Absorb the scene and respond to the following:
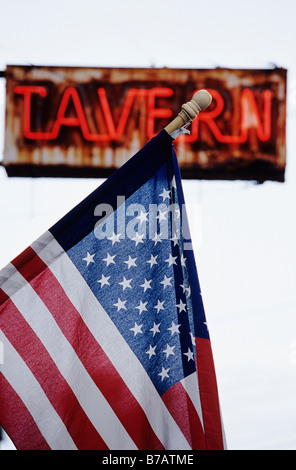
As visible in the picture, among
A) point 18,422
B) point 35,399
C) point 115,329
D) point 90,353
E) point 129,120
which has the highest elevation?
point 129,120

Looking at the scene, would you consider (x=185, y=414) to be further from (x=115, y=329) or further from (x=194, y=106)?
(x=194, y=106)

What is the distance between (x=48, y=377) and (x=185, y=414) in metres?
0.69

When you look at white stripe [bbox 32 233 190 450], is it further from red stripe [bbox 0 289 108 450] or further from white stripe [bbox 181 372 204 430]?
red stripe [bbox 0 289 108 450]

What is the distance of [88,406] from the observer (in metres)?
4.23

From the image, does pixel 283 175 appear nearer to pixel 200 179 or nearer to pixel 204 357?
pixel 200 179

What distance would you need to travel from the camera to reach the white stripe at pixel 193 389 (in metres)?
4.16

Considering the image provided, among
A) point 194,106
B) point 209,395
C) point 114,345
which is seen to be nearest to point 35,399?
point 114,345

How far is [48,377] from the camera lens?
425 cm

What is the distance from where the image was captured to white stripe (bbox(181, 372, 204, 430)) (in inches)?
164

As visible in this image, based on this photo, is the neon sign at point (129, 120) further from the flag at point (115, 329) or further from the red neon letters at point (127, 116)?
the flag at point (115, 329)

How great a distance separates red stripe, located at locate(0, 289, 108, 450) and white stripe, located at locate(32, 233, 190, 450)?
26 cm

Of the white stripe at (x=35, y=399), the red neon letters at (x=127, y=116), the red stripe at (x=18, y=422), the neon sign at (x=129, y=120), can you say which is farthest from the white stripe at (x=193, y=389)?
the red neon letters at (x=127, y=116)

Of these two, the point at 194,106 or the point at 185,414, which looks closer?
the point at 185,414
